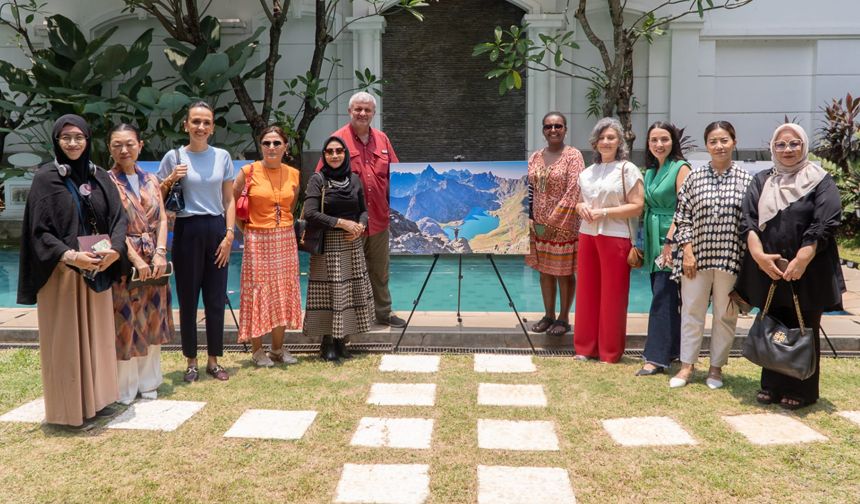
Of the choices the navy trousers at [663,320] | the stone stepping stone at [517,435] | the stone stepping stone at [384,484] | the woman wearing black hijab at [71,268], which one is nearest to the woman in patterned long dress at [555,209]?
the navy trousers at [663,320]

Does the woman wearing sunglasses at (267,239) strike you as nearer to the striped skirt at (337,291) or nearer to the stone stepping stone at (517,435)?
the striped skirt at (337,291)

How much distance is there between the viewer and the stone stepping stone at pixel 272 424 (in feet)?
11.2

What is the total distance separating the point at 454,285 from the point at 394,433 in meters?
4.91

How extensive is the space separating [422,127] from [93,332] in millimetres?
8110

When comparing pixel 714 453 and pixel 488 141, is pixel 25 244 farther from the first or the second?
pixel 488 141

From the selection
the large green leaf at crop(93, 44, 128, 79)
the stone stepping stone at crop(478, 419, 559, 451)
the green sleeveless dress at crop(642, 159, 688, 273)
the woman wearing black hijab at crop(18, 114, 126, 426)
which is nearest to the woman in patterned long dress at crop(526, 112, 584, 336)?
the green sleeveless dress at crop(642, 159, 688, 273)

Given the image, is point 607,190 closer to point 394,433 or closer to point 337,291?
point 337,291

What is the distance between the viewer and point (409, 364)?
184 inches

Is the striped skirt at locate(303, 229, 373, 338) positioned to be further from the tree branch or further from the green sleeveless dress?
the tree branch

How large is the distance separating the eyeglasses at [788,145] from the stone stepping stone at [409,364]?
2348 mm

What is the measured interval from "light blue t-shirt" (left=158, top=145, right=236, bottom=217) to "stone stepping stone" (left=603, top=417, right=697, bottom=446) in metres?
2.52

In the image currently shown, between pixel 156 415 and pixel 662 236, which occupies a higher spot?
pixel 662 236

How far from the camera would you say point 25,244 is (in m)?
3.33

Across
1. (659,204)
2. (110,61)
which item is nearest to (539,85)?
(110,61)
